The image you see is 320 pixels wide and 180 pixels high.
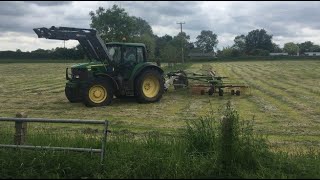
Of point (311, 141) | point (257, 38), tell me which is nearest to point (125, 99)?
point (311, 141)

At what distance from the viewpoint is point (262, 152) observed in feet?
21.9

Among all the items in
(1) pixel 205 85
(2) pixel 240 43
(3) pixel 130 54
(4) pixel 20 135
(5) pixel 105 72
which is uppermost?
(2) pixel 240 43

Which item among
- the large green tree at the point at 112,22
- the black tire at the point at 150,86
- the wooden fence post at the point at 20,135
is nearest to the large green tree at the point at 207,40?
the large green tree at the point at 112,22

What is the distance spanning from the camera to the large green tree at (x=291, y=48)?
138 m

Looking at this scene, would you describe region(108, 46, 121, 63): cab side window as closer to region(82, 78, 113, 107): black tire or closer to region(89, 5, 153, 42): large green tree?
region(82, 78, 113, 107): black tire

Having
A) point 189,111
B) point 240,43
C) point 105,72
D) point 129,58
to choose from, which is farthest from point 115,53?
point 240,43

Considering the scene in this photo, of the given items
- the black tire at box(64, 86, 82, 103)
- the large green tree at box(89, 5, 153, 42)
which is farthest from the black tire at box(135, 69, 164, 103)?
the large green tree at box(89, 5, 153, 42)

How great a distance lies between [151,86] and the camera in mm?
16922

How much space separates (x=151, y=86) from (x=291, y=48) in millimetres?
132781

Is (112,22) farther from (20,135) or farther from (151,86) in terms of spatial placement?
(20,135)

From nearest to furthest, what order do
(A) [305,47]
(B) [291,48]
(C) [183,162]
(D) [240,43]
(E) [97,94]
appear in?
(C) [183,162], (E) [97,94], (B) [291,48], (D) [240,43], (A) [305,47]

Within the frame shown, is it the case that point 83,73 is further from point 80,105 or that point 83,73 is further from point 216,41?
point 216,41

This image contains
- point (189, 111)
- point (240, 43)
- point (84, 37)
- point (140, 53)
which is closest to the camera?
point (189, 111)

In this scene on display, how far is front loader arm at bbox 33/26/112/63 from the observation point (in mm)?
15031
